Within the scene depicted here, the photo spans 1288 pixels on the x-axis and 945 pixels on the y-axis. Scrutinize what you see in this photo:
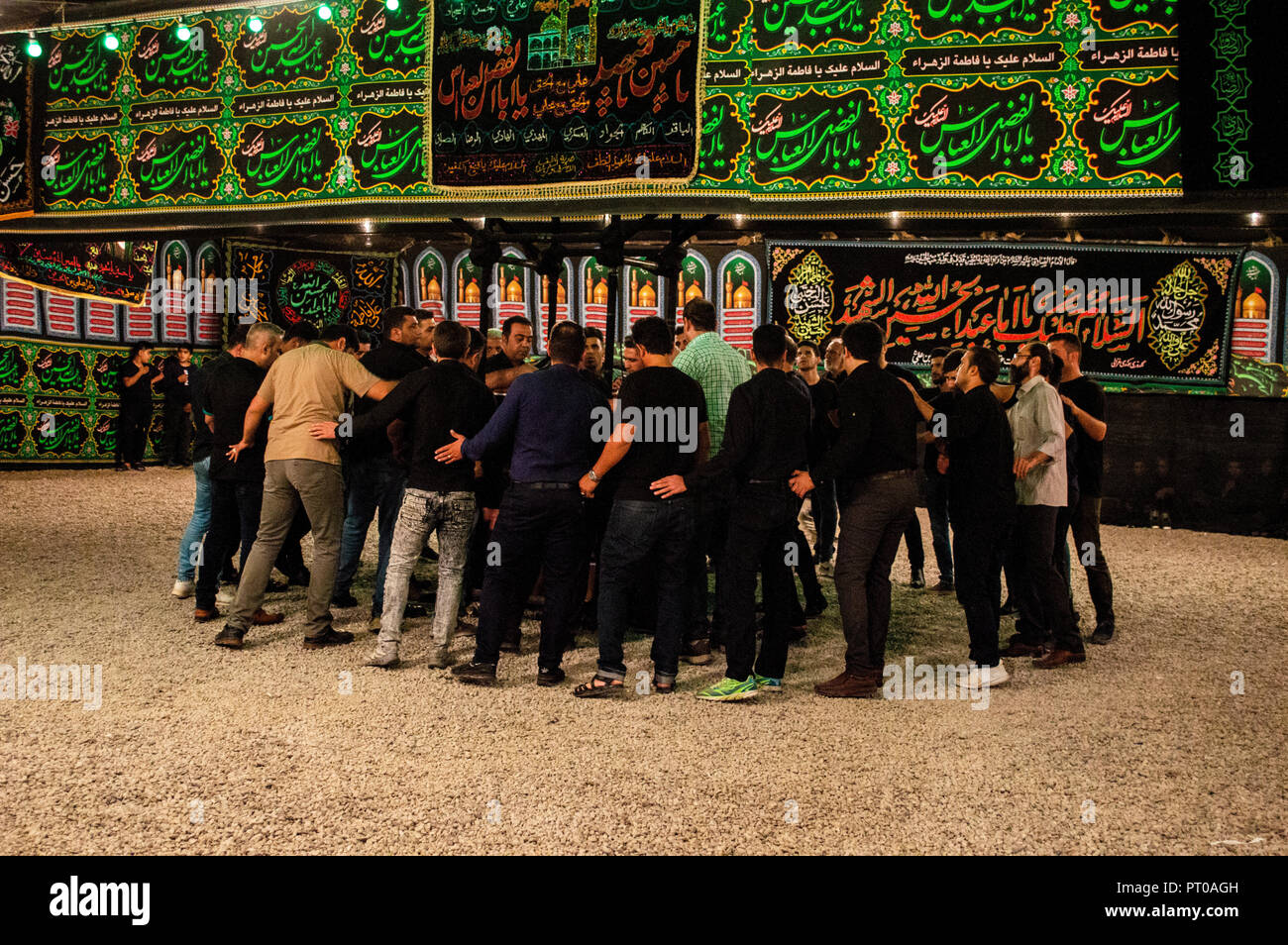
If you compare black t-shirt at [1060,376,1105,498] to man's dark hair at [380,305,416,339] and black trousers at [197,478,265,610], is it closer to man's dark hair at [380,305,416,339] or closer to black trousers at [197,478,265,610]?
man's dark hair at [380,305,416,339]

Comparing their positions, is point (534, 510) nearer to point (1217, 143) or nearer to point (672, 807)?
point (672, 807)

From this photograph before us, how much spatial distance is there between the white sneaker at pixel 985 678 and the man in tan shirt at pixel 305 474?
3.81 m

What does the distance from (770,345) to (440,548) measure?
87.5 inches

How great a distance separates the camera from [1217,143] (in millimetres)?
5809

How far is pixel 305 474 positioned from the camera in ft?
18.6

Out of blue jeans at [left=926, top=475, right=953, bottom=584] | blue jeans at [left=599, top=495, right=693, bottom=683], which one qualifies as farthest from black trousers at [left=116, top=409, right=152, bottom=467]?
blue jeans at [left=599, top=495, right=693, bottom=683]

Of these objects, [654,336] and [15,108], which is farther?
[15,108]

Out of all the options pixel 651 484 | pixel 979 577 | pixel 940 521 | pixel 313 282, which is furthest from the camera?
pixel 313 282

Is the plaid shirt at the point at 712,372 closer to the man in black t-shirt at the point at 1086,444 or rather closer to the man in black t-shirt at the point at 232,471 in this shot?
the man in black t-shirt at the point at 1086,444

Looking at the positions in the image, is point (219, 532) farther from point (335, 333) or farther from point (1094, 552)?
point (1094, 552)

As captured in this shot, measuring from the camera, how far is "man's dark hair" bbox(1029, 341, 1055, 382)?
591 centimetres

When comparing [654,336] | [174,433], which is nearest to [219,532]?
[654,336]

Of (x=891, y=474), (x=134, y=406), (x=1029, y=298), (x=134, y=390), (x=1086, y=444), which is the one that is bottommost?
(x=891, y=474)

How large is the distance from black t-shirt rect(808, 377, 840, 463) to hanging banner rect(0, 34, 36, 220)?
24.4ft
